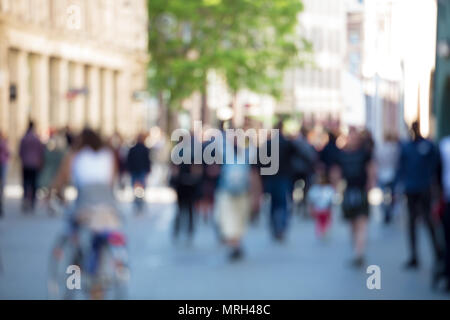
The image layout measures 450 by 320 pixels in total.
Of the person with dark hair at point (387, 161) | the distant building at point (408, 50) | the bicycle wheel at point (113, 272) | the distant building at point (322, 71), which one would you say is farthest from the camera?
the distant building at point (322, 71)

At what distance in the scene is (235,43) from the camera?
161 ft

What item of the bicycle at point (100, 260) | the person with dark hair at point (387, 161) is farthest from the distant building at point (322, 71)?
the bicycle at point (100, 260)

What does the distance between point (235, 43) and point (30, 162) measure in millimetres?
25453

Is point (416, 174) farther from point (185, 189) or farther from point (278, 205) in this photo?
point (185, 189)

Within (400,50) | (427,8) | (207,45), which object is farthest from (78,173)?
(207,45)

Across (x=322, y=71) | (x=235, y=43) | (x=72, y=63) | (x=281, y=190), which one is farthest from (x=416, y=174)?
(x=322, y=71)

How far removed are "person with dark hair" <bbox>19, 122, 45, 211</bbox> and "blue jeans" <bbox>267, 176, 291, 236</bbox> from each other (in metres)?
7.17

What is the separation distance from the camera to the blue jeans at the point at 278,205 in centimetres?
1852

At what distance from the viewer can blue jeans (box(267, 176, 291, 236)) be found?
1852cm

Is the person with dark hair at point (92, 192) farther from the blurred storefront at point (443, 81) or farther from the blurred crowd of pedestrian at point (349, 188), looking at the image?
the blurred storefront at point (443, 81)

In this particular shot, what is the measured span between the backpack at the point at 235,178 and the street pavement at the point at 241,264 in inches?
35.3

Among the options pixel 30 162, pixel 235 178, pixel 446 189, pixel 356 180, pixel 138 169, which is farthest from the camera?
pixel 138 169

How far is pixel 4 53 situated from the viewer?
128ft


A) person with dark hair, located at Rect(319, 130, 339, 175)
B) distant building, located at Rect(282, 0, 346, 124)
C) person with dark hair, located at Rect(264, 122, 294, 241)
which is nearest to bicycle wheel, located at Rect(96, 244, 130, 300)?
person with dark hair, located at Rect(264, 122, 294, 241)
